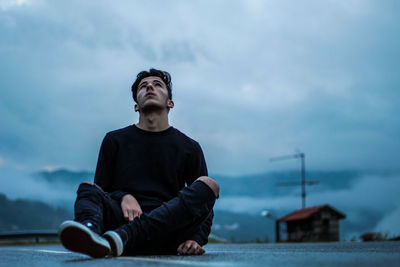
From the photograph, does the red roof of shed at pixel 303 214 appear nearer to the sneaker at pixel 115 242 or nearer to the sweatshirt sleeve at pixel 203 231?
the sweatshirt sleeve at pixel 203 231

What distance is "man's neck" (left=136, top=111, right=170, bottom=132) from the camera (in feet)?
13.9

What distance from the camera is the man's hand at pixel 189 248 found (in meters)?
3.69

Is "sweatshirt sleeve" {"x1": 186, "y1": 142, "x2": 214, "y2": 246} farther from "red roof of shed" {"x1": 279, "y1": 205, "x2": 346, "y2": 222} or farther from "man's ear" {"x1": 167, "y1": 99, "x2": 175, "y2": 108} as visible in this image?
"red roof of shed" {"x1": 279, "y1": 205, "x2": 346, "y2": 222}

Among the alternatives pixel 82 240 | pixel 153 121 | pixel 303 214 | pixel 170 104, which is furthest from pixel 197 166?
pixel 303 214

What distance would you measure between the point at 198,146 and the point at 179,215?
926 mm

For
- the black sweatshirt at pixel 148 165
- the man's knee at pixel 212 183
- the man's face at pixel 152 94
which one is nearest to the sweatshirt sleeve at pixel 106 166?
the black sweatshirt at pixel 148 165

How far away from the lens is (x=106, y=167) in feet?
13.6

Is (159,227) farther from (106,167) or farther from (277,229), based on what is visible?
(277,229)

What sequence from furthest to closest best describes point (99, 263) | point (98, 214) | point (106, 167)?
point (106, 167) < point (98, 214) < point (99, 263)

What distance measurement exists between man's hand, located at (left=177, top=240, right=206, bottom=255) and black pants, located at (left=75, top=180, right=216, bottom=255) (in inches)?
4.9

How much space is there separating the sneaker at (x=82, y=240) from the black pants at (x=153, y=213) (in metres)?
0.22

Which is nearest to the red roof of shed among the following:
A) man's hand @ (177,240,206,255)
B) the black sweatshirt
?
the black sweatshirt

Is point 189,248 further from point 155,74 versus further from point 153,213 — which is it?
point 155,74

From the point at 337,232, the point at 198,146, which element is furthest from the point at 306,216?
the point at 198,146
